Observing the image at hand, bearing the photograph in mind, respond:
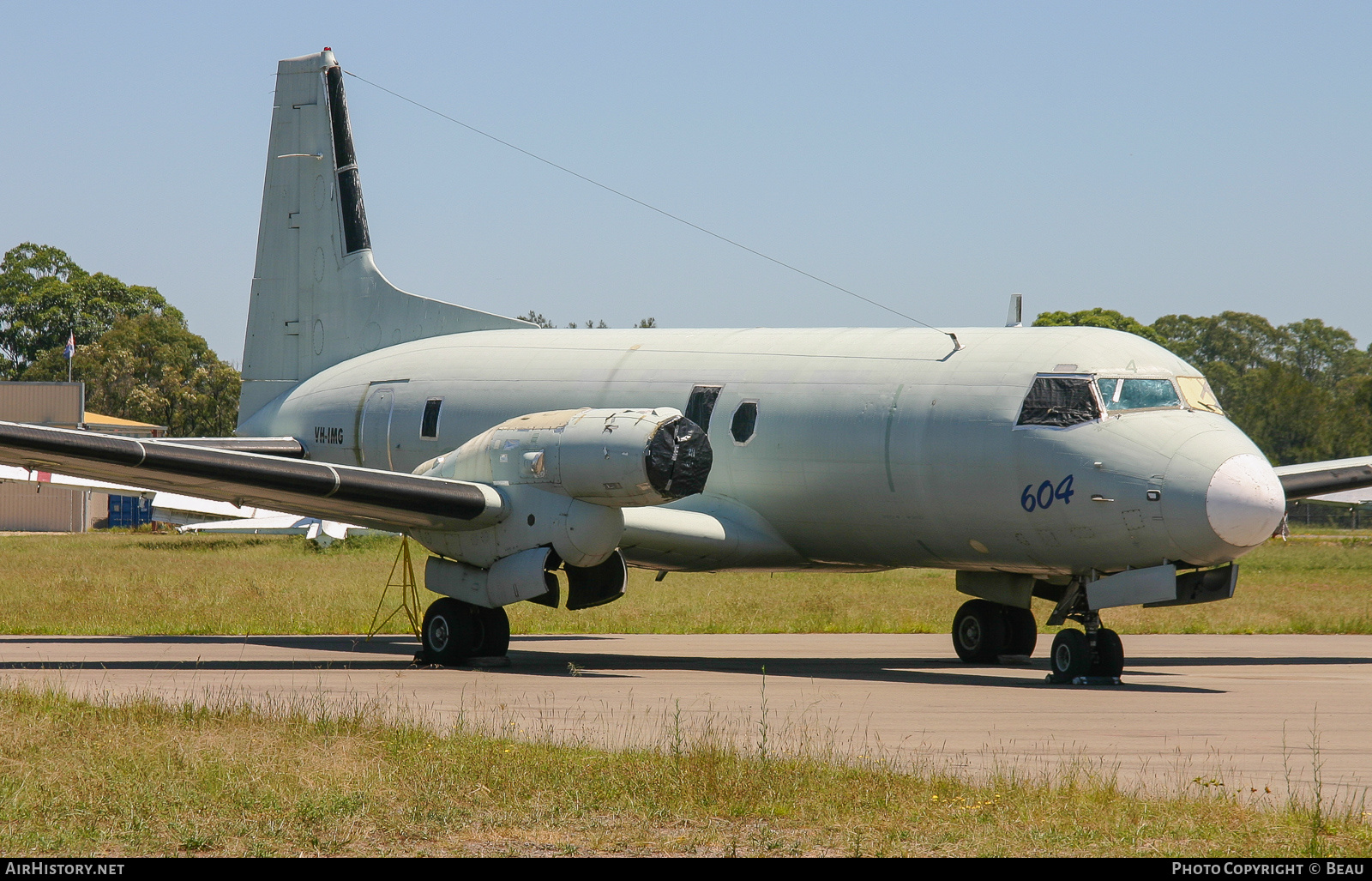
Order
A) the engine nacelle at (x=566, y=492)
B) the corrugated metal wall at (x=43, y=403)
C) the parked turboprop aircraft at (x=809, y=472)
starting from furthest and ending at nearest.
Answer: the corrugated metal wall at (x=43, y=403), the engine nacelle at (x=566, y=492), the parked turboprop aircraft at (x=809, y=472)

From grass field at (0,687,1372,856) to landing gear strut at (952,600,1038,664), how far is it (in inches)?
345

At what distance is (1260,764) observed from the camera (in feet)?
31.2

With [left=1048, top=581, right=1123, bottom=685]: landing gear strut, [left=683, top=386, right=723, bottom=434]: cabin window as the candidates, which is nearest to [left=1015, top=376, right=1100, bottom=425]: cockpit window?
[left=1048, top=581, right=1123, bottom=685]: landing gear strut

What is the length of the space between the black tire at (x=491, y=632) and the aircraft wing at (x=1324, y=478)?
8.97 metres

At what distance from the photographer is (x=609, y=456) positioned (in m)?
14.9

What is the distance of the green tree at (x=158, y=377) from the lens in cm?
8281

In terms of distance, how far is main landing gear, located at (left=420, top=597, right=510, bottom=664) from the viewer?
16.3 meters

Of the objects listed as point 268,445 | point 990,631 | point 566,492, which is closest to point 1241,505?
point 990,631

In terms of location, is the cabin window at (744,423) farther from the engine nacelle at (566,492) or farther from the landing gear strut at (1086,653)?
the landing gear strut at (1086,653)

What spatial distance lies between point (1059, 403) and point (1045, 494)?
91 centimetres

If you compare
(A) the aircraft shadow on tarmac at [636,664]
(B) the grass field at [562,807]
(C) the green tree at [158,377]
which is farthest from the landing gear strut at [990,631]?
(C) the green tree at [158,377]

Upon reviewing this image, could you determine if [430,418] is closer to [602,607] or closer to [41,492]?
[602,607]

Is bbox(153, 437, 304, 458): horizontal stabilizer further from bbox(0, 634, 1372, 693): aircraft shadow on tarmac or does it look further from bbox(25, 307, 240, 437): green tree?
bbox(25, 307, 240, 437): green tree

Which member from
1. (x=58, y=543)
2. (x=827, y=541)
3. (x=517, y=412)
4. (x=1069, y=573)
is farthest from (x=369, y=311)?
(x=58, y=543)
